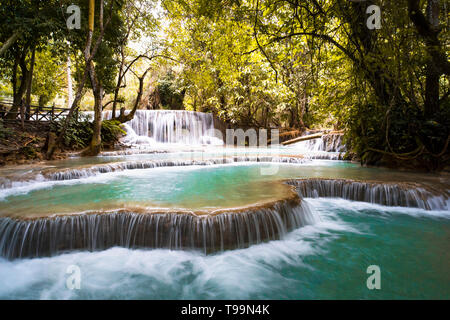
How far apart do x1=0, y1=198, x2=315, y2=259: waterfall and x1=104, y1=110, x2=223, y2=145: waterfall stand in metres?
14.0

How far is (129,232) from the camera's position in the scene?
3242 mm

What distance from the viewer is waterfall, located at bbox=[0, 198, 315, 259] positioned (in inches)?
122

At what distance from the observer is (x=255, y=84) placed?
17.8 meters

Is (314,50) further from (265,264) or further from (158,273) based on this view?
(158,273)

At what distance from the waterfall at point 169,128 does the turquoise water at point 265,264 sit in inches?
548

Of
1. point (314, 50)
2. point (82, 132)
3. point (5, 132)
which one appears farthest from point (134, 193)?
point (82, 132)

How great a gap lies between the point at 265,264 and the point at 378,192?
11.4 ft

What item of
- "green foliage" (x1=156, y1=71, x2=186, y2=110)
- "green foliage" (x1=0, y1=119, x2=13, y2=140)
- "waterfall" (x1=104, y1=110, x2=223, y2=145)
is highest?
"green foliage" (x1=156, y1=71, x2=186, y2=110)

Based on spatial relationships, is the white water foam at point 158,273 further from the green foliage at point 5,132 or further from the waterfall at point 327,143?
the waterfall at point 327,143

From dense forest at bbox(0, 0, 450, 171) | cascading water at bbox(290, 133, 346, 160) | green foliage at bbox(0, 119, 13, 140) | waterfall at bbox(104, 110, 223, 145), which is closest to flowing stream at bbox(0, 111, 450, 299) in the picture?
dense forest at bbox(0, 0, 450, 171)

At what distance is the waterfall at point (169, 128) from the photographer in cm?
1789

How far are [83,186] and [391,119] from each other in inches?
336

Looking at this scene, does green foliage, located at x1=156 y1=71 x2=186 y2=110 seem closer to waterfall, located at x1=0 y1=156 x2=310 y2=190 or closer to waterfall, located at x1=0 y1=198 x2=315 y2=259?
waterfall, located at x1=0 y1=156 x2=310 y2=190

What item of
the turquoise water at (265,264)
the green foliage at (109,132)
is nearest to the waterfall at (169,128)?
the green foliage at (109,132)
